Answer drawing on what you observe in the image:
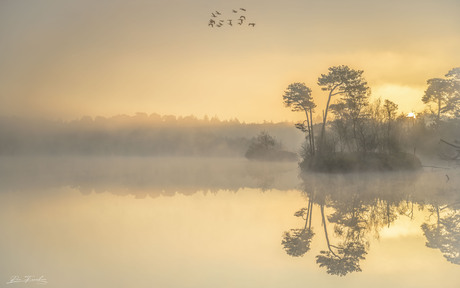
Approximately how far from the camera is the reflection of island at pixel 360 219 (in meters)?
10.8

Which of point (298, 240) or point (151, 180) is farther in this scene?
point (151, 180)

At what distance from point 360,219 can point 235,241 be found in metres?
5.83

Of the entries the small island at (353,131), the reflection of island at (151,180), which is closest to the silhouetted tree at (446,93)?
the small island at (353,131)

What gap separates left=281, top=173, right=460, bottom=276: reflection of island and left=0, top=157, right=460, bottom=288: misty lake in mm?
46

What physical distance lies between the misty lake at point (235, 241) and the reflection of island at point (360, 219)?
5cm

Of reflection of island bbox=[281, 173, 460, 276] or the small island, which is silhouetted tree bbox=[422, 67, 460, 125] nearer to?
the small island

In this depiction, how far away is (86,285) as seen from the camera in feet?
29.0

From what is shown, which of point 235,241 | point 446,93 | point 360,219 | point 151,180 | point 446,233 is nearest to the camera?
point 235,241

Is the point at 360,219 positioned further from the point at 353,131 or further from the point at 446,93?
the point at 446,93

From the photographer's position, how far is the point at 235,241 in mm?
12469

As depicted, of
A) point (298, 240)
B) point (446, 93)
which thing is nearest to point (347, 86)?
point (446, 93)

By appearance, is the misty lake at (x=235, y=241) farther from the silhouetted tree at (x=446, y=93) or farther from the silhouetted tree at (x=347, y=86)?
the silhouetted tree at (x=446, y=93)

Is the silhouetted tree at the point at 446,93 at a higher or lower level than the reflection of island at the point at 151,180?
higher

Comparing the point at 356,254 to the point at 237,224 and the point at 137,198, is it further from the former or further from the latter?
the point at 137,198
